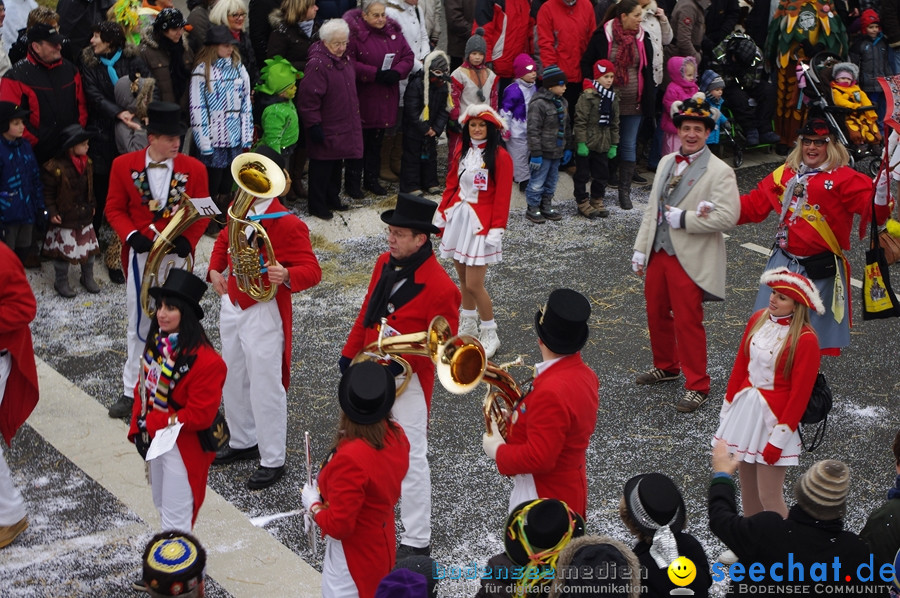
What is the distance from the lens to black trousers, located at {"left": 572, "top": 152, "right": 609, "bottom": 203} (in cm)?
1201

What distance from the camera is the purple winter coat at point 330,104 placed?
10891mm

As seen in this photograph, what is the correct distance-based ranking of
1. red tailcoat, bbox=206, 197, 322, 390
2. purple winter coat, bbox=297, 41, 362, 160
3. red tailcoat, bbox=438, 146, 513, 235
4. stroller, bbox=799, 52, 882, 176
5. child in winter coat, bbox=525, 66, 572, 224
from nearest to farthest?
red tailcoat, bbox=206, 197, 322, 390 → red tailcoat, bbox=438, 146, 513, 235 → purple winter coat, bbox=297, 41, 362, 160 → child in winter coat, bbox=525, 66, 572, 224 → stroller, bbox=799, 52, 882, 176

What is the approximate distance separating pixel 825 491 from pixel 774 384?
1837mm

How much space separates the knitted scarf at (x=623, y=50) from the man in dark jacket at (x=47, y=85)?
5745mm

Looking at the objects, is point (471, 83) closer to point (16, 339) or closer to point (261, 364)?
point (261, 364)

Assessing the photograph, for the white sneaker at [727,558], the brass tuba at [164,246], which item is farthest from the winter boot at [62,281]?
the white sneaker at [727,558]

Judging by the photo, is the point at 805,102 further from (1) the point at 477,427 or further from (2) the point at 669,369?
(1) the point at 477,427

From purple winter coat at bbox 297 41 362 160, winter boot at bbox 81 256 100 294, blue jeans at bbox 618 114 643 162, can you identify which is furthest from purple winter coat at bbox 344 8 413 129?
winter boot at bbox 81 256 100 294

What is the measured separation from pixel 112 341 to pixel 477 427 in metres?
3.19

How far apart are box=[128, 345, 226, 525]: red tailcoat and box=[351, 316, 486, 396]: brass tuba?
2.41 ft

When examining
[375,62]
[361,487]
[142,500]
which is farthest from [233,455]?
[375,62]

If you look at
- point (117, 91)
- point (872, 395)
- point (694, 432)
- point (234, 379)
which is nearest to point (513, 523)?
point (234, 379)

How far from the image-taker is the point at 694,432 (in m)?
7.75

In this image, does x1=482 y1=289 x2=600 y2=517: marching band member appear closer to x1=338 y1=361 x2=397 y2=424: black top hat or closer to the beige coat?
x1=338 y1=361 x2=397 y2=424: black top hat
